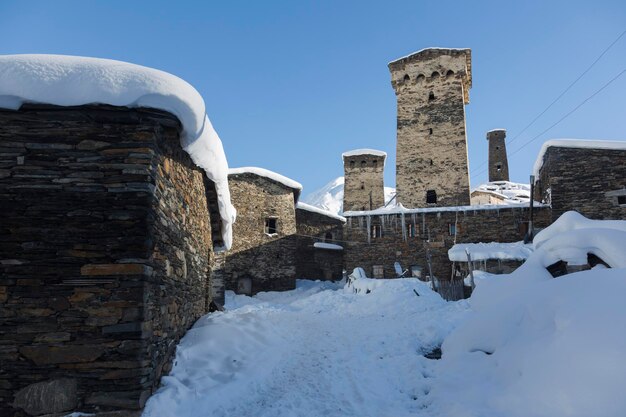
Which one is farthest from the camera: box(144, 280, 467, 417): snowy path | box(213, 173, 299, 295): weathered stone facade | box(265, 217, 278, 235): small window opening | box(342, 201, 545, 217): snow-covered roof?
box(265, 217, 278, 235): small window opening

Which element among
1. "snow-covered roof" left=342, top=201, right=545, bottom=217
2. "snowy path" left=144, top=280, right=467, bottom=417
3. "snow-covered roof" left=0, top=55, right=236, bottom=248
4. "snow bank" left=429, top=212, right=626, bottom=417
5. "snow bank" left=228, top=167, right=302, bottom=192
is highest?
"snow bank" left=228, top=167, right=302, bottom=192

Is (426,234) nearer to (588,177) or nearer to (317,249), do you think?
(317,249)

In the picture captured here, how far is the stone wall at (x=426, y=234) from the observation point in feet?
64.5

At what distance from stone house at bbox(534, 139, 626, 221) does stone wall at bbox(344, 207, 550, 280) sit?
3.91 ft

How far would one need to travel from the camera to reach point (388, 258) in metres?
20.8

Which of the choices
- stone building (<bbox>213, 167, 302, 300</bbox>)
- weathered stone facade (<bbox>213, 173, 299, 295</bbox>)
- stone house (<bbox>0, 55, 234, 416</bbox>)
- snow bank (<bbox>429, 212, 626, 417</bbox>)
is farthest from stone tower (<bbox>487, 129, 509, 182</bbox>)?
stone house (<bbox>0, 55, 234, 416</bbox>)

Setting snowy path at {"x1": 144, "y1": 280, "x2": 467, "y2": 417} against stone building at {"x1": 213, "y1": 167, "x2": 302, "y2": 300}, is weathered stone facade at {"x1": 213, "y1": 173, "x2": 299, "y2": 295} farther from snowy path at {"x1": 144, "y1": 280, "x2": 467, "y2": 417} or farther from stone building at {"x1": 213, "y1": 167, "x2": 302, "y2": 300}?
snowy path at {"x1": 144, "y1": 280, "x2": 467, "y2": 417}

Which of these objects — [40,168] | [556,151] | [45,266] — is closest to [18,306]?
[45,266]

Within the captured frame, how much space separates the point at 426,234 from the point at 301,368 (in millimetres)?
15999

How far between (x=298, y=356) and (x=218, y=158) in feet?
11.8

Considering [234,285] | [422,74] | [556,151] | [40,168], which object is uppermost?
[422,74]

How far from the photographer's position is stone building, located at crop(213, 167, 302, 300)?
21578 mm

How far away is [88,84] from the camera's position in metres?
4.20

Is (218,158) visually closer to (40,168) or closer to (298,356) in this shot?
(40,168)
